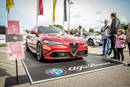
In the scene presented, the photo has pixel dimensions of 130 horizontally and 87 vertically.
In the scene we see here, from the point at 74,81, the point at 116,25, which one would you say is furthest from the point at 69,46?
the point at 116,25

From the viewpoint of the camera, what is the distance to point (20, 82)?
6.18ft

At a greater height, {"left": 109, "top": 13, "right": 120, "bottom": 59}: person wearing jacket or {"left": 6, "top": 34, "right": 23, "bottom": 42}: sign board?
{"left": 109, "top": 13, "right": 120, "bottom": 59}: person wearing jacket

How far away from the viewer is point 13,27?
5.90 feet

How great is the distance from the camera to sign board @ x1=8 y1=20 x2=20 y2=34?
176 cm

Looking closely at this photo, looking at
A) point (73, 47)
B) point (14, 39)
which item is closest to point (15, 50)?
point (14, 39)

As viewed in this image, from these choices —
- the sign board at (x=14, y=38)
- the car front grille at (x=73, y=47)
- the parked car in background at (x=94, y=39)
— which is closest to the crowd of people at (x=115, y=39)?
the car front grille at (x=73, y=47)

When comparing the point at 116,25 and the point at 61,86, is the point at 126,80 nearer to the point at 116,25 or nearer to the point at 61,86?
the point at 61,86

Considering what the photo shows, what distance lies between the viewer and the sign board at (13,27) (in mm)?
1763

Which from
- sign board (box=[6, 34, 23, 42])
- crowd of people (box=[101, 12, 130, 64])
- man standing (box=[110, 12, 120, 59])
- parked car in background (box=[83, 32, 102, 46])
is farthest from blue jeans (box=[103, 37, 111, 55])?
parked car in background (box=[83, 32, 102, 46])

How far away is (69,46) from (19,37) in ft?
5.33

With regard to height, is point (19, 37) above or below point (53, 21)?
below

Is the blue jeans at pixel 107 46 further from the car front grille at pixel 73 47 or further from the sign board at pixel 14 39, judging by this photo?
the sign board at pixel 14 39

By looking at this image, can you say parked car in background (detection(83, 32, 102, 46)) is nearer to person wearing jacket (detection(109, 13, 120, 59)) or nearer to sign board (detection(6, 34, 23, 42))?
person wearing jacket (detection(109, 13, 120, 59))

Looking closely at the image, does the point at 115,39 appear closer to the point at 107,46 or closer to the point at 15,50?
the point at 107,46
